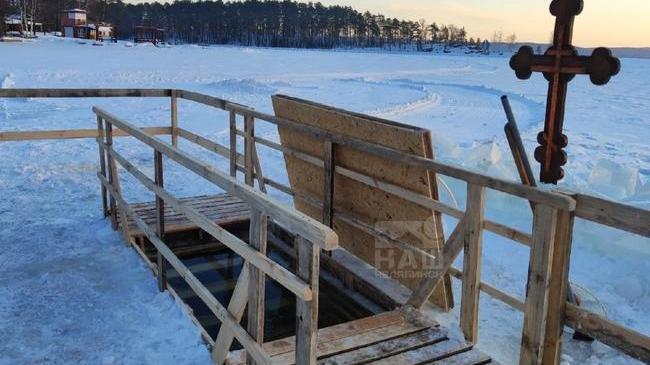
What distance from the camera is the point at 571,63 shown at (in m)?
3.92

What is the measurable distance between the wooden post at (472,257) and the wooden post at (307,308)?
4.47 ft

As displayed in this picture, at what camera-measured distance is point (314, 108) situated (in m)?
4.89

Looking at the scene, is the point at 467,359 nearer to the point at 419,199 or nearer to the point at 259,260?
the point at 419,199

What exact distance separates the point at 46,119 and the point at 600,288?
12009mm

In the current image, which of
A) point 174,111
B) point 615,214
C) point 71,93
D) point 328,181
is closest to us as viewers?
point 615,214

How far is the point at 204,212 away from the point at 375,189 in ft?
8.60

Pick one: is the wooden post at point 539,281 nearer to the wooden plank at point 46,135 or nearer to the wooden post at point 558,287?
the wooden post at point 558,287

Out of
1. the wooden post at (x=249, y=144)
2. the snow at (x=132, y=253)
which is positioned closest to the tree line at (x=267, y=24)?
the snow at (x=132, y=253)

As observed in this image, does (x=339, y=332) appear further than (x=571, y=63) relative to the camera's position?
No

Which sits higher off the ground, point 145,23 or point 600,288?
point 145,23

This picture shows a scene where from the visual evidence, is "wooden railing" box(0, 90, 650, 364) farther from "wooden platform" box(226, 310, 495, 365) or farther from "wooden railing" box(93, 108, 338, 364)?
"wooden platform" box(226, 310, 495, 365)

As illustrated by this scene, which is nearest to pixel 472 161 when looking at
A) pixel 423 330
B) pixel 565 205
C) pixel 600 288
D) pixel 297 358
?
pixel 600 288

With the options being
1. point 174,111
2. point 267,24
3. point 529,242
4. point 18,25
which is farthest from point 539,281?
point 267,24

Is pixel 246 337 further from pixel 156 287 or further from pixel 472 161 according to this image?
pixel 472 161
